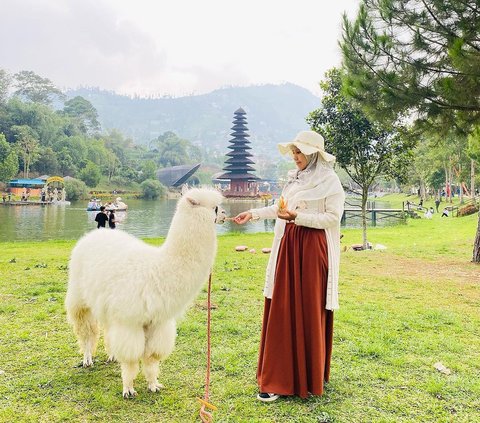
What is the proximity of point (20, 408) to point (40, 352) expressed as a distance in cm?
96

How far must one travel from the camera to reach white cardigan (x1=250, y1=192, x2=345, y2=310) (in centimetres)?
277

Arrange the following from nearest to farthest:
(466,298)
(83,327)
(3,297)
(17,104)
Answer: (83,327)
(3,297)
(466,298)
(17,104)

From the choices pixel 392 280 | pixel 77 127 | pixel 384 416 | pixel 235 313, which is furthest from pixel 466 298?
pixel 77 127

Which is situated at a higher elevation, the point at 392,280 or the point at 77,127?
the point at 77,127

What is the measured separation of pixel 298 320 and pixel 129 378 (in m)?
1.26

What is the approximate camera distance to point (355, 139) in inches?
453

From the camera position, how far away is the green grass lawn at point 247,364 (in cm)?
272

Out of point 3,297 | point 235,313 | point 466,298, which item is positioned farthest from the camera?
point 466,298

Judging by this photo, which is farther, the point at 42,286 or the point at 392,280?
the point at 392,280

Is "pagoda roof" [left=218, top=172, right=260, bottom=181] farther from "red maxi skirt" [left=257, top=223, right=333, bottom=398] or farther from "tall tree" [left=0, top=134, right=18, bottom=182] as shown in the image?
"red maxi skirt" [left=257, top=223, right=333, bottom=398]

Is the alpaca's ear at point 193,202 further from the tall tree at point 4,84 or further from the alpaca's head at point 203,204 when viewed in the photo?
the tall tree at point 4,84

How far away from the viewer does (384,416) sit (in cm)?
266

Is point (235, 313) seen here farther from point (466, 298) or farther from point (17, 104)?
point (17, 104)

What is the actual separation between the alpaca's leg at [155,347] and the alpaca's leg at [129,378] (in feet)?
0.31
